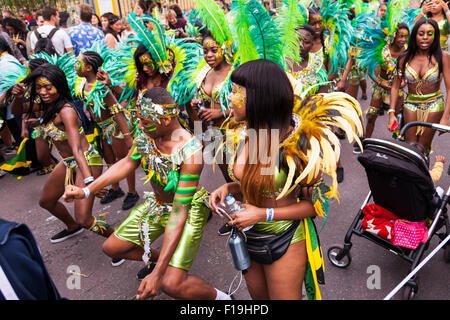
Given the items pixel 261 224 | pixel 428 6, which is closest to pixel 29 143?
pixel 261 224

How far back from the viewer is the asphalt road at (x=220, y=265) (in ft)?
9.60

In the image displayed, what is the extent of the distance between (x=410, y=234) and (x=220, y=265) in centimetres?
177

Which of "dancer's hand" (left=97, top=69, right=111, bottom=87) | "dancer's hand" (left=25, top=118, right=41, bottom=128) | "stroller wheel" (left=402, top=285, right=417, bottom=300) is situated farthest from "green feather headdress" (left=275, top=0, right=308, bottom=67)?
"dancer's hand" (left=25, top=118, right=41, bottom=128)

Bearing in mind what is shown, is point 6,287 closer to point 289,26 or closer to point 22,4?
point 289,26

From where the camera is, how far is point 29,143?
599 centimetres

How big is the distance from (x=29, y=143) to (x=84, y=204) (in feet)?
11.7

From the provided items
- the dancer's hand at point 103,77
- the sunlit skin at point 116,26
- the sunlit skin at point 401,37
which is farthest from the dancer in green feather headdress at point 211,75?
the sunlit skin at point 116,26

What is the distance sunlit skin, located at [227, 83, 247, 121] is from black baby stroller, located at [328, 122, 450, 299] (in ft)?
4.35

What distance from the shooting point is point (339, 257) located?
10.1 ft

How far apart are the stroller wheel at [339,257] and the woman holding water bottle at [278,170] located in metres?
1.06

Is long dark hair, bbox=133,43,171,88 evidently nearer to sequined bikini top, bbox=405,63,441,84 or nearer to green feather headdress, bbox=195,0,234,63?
green feather headdress, bbox=195,0,234,63

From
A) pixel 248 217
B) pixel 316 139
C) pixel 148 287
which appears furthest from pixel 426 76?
pixel 148 287

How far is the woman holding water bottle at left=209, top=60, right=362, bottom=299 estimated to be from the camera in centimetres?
183
